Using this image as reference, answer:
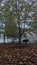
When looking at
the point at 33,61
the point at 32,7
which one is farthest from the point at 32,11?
the point at 33,61

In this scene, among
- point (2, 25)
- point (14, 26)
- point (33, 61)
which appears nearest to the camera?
point (33, 61)

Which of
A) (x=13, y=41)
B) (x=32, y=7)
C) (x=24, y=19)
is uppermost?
(x=32, y=7)

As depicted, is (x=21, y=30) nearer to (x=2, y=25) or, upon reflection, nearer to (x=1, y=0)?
(x=2, y=25)

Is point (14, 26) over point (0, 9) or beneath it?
beneath

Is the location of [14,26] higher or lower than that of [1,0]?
lower

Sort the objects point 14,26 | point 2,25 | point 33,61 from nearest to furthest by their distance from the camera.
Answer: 1. point 33,61
2. point 14,26
3. point 2,25

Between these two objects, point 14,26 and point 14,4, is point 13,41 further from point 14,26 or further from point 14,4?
point 14,4

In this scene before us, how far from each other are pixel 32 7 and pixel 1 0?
5.36 ft

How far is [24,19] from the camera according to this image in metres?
9.36

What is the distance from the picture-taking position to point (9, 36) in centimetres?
947

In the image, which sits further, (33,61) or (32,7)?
(32,7)

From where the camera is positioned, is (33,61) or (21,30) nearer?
(33,61)

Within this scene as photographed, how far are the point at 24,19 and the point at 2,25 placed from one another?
1299 millimetres

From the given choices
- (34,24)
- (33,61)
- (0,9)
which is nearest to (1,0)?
(0,9)
